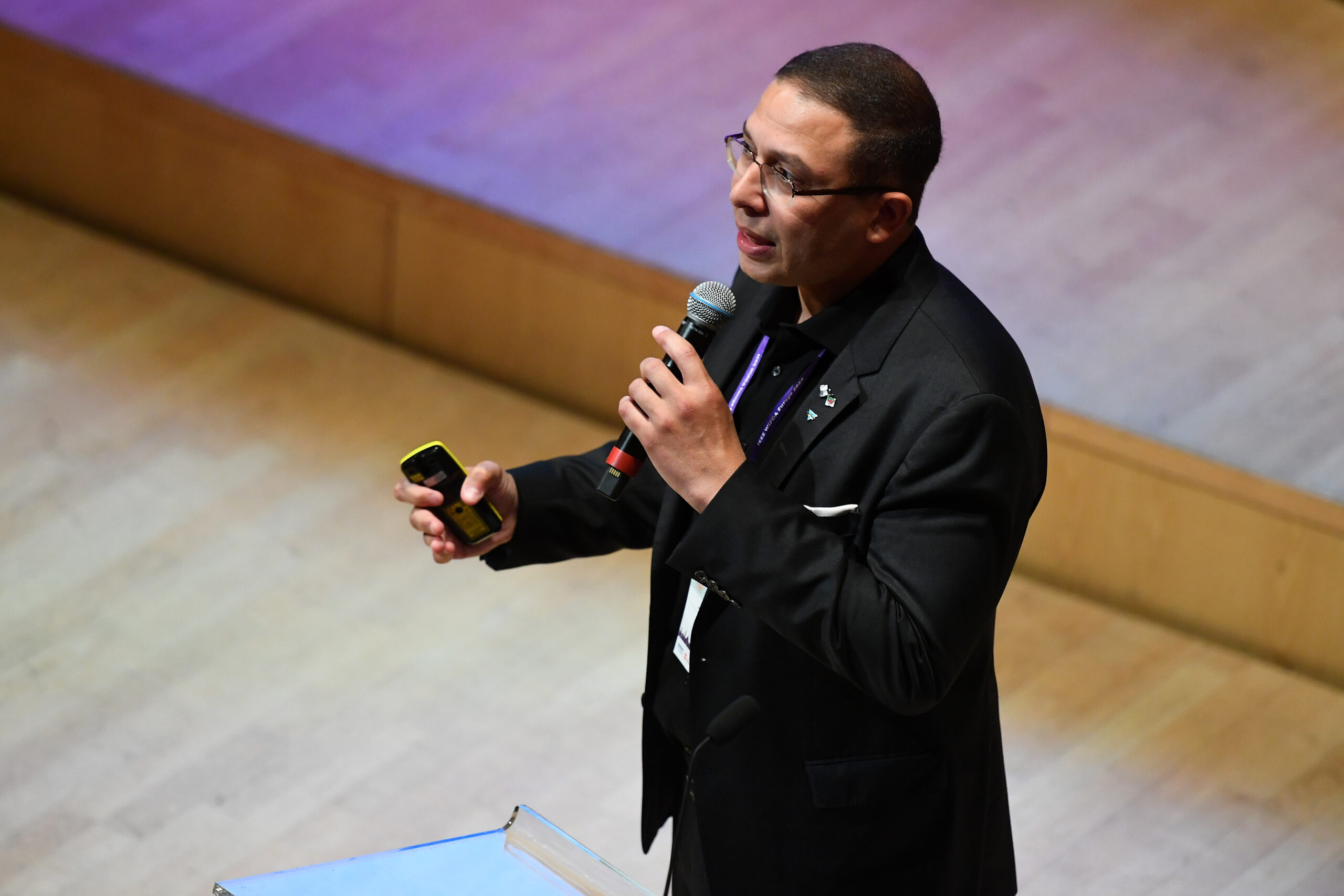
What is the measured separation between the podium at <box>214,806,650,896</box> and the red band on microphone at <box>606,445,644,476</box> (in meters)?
0.33

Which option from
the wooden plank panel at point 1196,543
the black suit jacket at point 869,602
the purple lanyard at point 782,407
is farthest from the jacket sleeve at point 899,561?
the wooden plank panel at point 1196,543

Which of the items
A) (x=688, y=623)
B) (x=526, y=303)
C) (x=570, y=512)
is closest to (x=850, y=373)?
(x=688, y=623)

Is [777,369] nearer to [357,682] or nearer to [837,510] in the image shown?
[837,510]

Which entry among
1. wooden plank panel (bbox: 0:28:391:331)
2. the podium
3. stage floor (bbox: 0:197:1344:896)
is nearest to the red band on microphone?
the podium

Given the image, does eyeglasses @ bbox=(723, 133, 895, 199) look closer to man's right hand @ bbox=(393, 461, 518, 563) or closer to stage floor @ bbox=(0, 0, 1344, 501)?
man's right hand @ bbox=(393, 461, 518, 563)

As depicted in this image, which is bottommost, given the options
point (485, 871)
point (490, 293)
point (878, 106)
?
point (490, 293)

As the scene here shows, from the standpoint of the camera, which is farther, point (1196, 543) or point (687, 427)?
point (1196, 543)

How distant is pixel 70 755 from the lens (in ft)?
9.00

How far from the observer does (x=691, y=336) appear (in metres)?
1.67

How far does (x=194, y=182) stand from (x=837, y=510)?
2737 mm

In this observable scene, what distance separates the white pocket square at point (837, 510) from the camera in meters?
1.54

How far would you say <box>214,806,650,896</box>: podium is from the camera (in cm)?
151

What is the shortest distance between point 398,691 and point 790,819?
136 centimetres

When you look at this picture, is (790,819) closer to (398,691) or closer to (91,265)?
(398,691)
